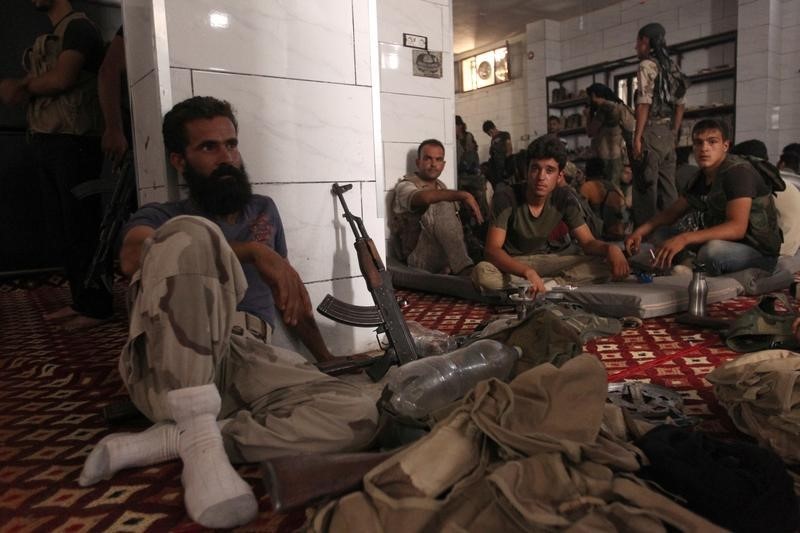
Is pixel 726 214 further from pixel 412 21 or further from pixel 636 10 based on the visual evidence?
pixel 636 10

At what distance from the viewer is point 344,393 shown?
→ 4.57 feet

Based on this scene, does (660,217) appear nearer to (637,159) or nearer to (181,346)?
(637,159)

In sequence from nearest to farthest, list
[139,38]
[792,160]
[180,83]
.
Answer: [180,83], [139,38], [792,160]

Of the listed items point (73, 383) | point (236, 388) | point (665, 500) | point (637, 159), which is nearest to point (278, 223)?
point (236, 388)

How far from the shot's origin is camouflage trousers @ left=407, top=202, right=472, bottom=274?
11.7ft

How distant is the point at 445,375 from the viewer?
1.62m

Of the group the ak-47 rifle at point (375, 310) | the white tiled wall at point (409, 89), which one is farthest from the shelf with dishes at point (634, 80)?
the ak-47 rifle at point (375, 310)

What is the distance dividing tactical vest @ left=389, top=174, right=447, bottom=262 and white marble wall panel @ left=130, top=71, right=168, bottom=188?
6.59ft

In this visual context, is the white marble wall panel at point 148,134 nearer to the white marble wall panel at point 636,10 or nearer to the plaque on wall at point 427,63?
the plaque on wall at point 427,63

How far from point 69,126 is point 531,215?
2.36 m

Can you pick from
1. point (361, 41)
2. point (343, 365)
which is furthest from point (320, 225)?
point (361, 41)

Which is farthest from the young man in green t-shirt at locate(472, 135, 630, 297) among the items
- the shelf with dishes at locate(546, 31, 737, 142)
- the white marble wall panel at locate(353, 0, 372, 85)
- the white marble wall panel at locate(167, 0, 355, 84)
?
the shelf with dishes at locate(546, 31, 737, 142)

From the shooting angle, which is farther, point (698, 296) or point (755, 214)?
point (755, 214)

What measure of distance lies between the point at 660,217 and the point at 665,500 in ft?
8.37
